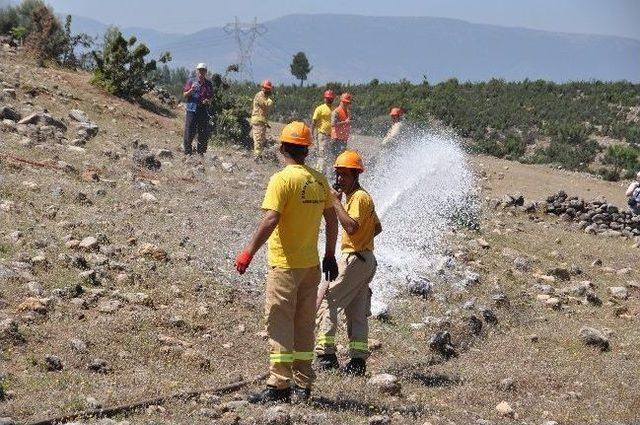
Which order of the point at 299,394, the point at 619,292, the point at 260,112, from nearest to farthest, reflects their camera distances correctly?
the point at 299,394, the point at 619,292, the point at 260,112

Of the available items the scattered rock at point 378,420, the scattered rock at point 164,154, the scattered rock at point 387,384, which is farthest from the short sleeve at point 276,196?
the scattered rock at point 164,154

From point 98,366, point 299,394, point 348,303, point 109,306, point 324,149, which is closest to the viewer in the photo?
point 299,394

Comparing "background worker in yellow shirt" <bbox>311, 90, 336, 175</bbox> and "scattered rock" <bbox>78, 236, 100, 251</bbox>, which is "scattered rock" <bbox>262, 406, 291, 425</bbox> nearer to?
"scattered rock" <bbox>78, 236, 100, 251</bbox>

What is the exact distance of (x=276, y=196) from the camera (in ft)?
18.8

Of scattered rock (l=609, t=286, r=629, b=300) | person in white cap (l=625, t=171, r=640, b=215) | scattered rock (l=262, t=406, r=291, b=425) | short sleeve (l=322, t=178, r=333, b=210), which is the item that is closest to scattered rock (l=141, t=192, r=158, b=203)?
scattered rock (l=609, t=286, r=629, b=300)

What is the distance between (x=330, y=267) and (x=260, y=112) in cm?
1129

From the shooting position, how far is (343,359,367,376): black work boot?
699 centimetres

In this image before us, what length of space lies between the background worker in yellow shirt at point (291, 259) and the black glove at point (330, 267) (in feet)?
1.22

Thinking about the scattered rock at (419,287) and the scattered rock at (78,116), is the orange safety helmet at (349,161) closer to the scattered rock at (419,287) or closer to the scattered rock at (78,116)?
the scattered rock at (419,287)

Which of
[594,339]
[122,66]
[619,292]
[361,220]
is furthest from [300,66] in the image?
[361,220]

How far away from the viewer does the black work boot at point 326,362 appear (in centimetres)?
698

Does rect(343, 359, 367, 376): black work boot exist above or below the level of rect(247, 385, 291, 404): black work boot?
below

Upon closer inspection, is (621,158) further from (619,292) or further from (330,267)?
(330,267)

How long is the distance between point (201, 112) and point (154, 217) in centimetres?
547
